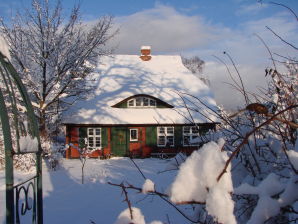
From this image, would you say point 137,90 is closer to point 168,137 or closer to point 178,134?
point 168,137

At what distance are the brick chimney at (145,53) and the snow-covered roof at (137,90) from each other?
32 cm

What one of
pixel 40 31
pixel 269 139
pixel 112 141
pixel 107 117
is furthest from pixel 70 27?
pixel 269 139

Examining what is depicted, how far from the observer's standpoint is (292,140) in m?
1.43

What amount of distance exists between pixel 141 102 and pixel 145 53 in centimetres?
570

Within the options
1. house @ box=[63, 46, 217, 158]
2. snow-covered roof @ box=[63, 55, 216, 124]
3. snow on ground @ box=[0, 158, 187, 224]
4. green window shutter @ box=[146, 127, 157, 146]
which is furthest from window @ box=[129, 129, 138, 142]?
snow on ground @ box=[0, 158, 187, 224]

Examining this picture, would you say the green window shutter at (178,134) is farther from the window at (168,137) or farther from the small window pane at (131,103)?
the small window pane at (131,103)

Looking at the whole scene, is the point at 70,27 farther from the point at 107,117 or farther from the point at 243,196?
the point at 243,196

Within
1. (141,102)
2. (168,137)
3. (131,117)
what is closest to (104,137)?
(131,117)

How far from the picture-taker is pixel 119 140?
19.8 meters

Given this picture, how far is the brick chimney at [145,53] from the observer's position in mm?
24672

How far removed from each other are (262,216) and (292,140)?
785 millimetres

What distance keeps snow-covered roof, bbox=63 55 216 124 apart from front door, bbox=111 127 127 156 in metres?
0.84

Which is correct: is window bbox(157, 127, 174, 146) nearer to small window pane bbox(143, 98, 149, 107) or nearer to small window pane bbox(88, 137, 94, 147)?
small window pane bbox(143, 98, 149, 107)

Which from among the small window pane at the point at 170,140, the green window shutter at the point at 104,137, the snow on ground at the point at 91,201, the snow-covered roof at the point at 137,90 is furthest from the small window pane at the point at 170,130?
the snow on ground at the point at 91,201
